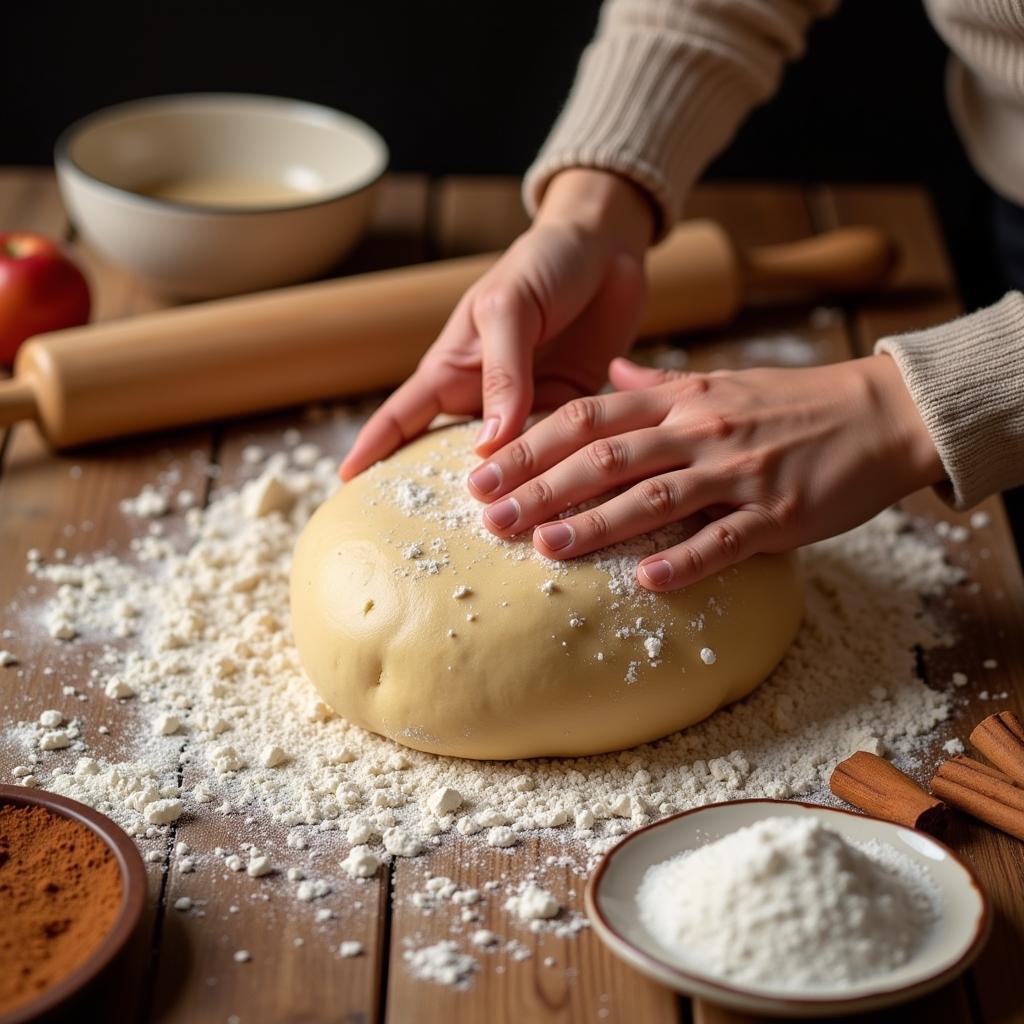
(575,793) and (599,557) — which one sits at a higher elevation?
(599,557)

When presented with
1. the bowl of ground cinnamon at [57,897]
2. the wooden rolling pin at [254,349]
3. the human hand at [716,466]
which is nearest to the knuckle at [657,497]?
the human hand at [716,466]

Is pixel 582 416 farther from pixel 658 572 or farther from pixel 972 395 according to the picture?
pixel 972 395

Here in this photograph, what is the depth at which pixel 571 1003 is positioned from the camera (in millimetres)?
1036

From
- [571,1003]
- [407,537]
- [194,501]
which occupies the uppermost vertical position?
[407,537]

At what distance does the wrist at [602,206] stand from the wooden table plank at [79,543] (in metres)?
0.59

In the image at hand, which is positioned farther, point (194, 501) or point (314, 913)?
point (194, 501)

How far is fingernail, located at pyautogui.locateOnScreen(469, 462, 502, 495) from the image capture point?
130cm

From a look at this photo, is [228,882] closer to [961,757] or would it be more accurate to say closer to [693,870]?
[693,870]

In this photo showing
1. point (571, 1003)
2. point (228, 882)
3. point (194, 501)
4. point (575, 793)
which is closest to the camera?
point (571, 1003)

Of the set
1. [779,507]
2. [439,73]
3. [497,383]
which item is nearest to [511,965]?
[779,507]

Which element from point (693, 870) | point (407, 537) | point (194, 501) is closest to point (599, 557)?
point (407, 537)

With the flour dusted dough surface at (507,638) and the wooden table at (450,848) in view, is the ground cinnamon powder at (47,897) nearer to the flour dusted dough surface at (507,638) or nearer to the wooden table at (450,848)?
the wooden table at (450,848)

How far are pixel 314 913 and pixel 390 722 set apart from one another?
0.70 feet

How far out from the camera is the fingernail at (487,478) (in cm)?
130
